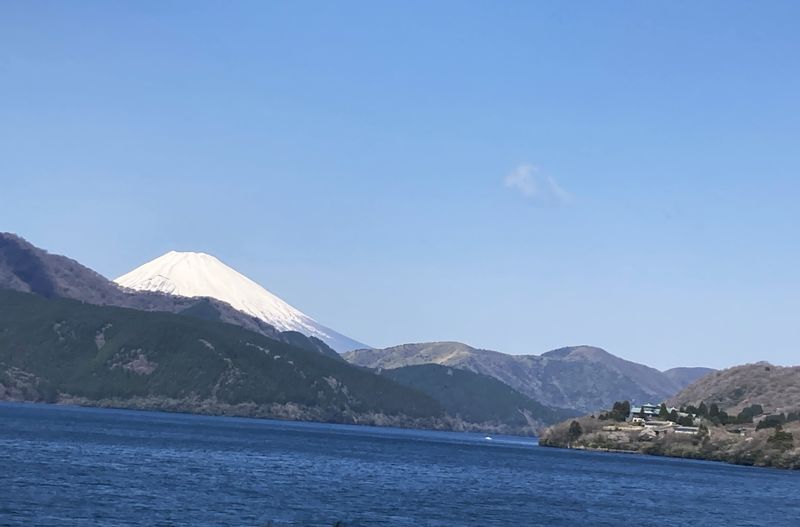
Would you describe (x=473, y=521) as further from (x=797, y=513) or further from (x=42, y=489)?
(x=797, y=513)

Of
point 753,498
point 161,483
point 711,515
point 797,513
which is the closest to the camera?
point 161,483

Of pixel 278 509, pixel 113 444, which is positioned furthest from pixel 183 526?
pixel 113 444

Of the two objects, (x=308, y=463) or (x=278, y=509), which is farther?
(x=308, y=463)

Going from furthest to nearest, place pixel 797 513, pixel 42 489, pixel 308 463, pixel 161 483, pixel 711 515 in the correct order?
pixel 308 463, pixel 797 513, pixel 711 515, pixel 161 483, pixel 42 489

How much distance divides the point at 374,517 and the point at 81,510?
89.6 ft

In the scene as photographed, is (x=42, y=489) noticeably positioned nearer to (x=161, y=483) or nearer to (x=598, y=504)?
(x=161, y=483)

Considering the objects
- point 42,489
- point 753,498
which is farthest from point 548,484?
point 42,489

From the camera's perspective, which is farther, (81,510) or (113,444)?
(113,444)

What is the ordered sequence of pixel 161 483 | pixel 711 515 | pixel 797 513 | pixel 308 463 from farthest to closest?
pixel 308 463
pixel 797 513
pixel 711 515
pixel 161 483

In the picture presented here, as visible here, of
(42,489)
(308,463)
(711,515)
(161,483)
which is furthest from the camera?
(308,463)

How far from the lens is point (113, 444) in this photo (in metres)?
193

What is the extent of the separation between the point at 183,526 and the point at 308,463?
97.3 metres

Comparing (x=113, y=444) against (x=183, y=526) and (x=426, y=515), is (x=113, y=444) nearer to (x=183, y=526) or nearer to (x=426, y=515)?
(x=426, y=515)

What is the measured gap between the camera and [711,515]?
140 meters
